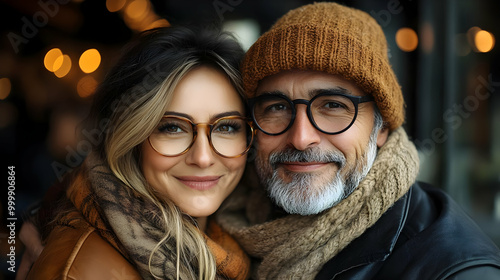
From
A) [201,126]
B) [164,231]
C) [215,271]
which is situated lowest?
[215,271]

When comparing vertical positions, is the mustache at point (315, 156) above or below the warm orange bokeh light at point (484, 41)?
below

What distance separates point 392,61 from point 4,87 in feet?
15.5

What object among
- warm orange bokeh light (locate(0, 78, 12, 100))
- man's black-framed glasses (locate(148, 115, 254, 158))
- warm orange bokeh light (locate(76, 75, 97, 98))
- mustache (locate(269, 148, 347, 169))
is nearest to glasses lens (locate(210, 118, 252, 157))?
man's black-framed glasses (locate(148, 115, 254, 158))

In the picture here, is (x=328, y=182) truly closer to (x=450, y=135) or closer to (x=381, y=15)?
(x=450, y=135)

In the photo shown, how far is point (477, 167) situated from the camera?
456cm

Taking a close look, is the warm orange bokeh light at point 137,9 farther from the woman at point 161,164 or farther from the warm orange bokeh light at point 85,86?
the woman at point 161,164

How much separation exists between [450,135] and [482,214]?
974 mm

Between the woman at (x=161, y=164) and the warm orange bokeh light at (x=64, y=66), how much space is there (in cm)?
349

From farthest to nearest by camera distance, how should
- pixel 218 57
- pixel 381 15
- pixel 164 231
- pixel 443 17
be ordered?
1. pixel 381 15
2. pixel 443 17
3. pixel 218 57
4. pixel 164 231

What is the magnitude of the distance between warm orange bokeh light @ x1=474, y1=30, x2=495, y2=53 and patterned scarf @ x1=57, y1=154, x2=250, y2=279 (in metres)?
3.83

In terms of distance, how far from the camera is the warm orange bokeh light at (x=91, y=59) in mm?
5441

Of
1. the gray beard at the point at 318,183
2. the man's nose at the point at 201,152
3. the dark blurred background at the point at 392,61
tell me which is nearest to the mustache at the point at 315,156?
the gray beard at the point at 318,183

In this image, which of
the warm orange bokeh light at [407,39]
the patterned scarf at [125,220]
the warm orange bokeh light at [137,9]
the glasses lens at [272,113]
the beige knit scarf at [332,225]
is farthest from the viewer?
the warm orange bokeh light at [137,9]

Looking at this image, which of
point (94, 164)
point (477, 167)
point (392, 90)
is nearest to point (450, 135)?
point (477, 167)
